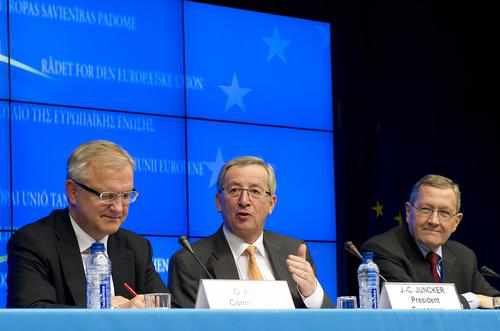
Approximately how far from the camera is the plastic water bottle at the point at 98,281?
2980mm

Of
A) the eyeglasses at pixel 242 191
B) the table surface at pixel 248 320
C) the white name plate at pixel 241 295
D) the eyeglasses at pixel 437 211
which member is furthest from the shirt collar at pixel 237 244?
the table surface at pixel 248 320

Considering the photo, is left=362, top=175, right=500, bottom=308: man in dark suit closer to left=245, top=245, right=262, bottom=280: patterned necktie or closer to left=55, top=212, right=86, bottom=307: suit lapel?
left=245, top=245, right=262, bottom=280: patterned necktie

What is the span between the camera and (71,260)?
3467 mm

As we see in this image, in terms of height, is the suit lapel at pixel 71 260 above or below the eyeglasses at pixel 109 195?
below

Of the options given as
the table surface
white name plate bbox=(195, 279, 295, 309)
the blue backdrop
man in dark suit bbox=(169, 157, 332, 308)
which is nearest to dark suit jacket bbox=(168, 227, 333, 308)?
man in dark suit bbox=(169, 157, 332, 308)

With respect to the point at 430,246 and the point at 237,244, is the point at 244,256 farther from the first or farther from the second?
the point at 430,246

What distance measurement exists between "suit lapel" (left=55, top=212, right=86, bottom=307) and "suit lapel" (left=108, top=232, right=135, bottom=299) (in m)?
0.17

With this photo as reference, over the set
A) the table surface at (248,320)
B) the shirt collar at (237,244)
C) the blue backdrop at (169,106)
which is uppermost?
the blue backdrop at (169,106)

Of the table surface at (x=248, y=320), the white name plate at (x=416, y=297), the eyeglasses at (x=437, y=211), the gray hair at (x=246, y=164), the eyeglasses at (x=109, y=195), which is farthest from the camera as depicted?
the eyeglasses at (x=437, y=211)

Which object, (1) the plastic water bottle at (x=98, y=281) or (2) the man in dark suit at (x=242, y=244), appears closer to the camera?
(1) the plastic water bottle at (x=98, y=281)

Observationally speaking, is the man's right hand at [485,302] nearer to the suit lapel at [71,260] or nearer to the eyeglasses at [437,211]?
the eyeglasses at [437,211]

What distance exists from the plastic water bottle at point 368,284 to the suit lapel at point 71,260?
0.90m

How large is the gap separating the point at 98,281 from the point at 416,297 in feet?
3.11

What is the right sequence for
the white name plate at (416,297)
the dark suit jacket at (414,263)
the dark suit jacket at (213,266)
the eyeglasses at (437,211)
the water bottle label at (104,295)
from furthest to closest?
the eyeglasses at (437,211) → the dark suit jacket at (414,263) → the dark suit jacket at (213,266) → the white name plate at (416,297) → the water bottle label at (104,295)
